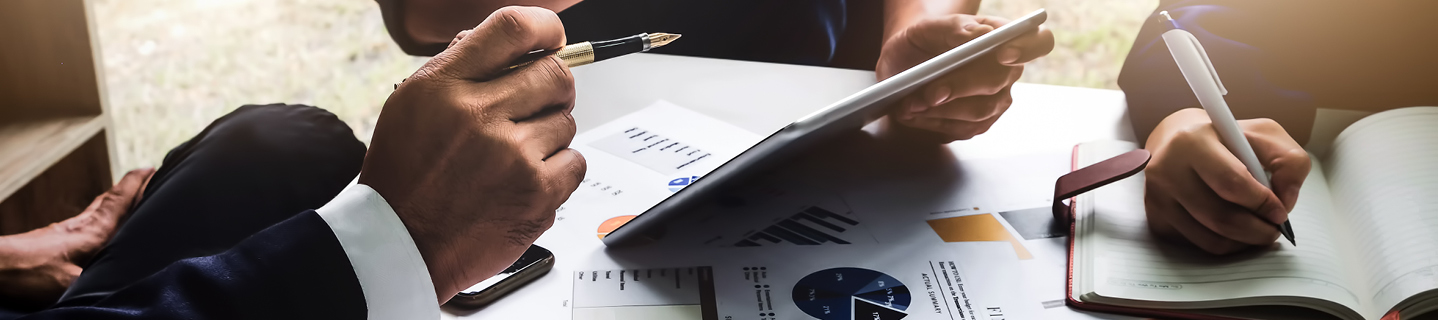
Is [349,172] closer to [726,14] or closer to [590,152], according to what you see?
[590,152]

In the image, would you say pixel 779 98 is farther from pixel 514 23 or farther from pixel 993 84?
pixel 514 23

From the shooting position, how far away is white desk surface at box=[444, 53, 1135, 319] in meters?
0.87

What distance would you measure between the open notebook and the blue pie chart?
0.13 metres

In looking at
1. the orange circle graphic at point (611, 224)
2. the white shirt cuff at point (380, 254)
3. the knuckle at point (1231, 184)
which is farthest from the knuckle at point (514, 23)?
the knuckle at point (1231, 184)

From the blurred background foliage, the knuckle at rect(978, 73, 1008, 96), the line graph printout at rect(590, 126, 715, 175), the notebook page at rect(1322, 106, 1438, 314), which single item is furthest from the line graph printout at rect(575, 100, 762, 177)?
the blurred background foliage

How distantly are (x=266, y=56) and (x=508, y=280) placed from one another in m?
2.69

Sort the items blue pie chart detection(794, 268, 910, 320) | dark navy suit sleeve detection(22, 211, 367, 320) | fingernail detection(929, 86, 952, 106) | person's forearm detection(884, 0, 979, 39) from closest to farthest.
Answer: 1. dark navy suit sleeve detection(22, 211, 367, 320)
2. blue pie chart detection(794, 268, 910, 320)
3. fingernail detection(929, 86, 952, 106)
4. person's forearm detection(884, 0, 979, 39)

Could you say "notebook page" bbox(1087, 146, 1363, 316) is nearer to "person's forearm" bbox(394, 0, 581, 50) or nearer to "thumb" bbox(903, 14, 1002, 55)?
"thumb" bbox(903, 14, 1002, 55)

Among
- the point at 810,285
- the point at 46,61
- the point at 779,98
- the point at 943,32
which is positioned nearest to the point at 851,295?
the point at 810,285

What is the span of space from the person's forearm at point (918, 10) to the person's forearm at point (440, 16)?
18.7 inches

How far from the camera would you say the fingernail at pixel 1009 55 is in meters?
0.72

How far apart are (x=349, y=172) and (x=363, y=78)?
213 centimetres

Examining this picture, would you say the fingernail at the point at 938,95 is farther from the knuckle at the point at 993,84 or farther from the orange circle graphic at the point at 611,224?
the orange circle graphic at the point at 611,224

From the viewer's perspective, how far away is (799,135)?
0.53 meters
